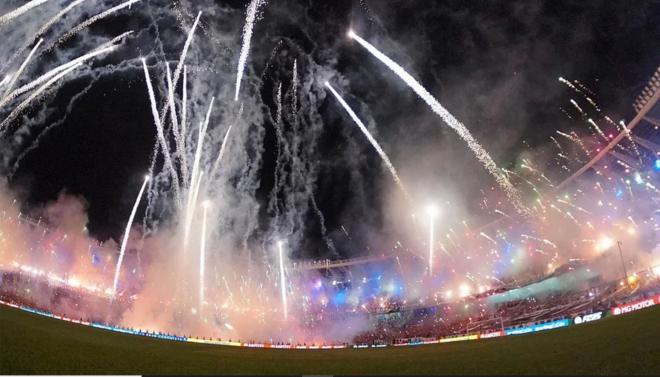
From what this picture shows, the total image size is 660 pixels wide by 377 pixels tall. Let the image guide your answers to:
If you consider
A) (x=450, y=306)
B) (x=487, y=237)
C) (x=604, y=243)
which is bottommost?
(x=450, y=306)

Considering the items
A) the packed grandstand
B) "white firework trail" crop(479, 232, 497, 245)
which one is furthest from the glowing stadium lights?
"white firework trail" crop(479, 232, 497, 245)

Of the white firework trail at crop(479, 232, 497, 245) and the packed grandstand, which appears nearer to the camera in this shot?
the packed grandstand

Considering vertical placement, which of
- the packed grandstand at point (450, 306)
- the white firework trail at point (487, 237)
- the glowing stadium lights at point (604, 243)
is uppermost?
the white firework trail at point (487, 237)

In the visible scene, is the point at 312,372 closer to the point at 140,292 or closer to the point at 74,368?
the point at 74,368

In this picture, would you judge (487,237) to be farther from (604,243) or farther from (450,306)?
(604,243)

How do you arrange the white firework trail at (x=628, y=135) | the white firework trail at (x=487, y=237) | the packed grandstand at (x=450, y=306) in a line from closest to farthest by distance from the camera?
the packed grandstand at (x=450, y=306) < the white firework trail at (x=628, y=135) < the white firework trail at (x=487, y=237)

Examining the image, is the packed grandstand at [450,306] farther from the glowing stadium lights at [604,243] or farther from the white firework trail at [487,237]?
the white firework trail at [487,237]

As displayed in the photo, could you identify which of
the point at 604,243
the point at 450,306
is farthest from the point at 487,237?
the point at 604,243

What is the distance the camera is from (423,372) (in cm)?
948

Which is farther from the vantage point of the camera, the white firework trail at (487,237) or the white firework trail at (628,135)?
the white firework trail at (487,237)

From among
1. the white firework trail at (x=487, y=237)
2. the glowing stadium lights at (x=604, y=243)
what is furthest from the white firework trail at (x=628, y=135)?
the white firework trail at (x=487, y=237)

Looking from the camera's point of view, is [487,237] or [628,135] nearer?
[628,135]

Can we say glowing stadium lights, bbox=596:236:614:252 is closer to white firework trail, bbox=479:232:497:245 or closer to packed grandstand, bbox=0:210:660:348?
packed grandstand, bbox=0:210:660:348

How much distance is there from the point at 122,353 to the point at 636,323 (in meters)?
16.4
